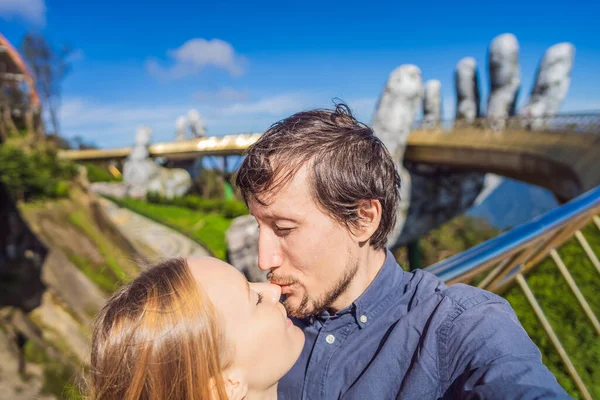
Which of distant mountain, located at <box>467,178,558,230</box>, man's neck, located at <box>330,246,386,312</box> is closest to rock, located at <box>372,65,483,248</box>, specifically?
man's neck, located at <box>330,246,386,312</box>

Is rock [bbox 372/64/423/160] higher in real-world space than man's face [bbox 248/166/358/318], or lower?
higher

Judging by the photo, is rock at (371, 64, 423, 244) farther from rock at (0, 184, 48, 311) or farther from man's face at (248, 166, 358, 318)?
man's face at (248, 166, 358, 318)

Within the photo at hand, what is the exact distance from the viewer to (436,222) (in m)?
16.2

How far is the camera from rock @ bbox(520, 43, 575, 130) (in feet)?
37.6

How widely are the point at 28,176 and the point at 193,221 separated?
8.93 m

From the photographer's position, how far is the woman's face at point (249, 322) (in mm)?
1188

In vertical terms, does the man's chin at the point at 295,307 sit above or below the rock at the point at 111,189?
above

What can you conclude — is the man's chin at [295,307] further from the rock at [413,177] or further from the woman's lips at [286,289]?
the rock at [413,177]

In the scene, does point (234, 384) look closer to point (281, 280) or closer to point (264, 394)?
point (264, 394)

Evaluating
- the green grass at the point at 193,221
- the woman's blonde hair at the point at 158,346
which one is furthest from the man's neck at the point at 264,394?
the green grass at the point at 193,221

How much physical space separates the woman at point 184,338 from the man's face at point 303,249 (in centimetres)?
25

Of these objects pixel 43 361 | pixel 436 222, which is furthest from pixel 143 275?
pixel 436 222

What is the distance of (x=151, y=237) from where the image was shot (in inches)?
754

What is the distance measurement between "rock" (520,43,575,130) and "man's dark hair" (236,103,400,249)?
11.8 metres
